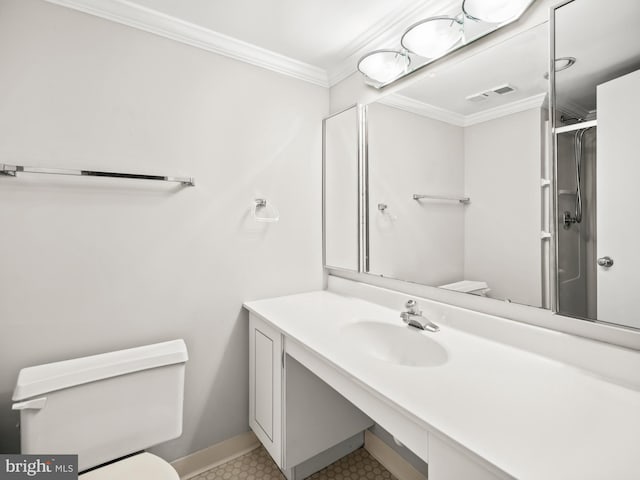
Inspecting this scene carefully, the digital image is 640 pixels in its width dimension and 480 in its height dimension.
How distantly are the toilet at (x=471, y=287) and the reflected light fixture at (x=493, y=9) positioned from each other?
1.01 meters

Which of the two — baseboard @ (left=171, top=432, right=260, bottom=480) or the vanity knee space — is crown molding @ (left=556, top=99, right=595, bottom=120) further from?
baseboard @ (left=171, top=432, right=260, bottom=480)

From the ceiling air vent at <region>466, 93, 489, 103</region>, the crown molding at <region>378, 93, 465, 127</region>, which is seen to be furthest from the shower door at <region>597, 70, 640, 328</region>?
the crown molding at <region>378, 93, 465, 127</region>

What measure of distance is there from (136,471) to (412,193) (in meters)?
1.60

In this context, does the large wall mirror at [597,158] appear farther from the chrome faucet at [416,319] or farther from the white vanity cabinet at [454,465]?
the white vanity cabinet at [454,465]

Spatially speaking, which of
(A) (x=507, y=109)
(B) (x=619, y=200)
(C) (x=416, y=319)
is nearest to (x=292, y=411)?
(C) (x=416, y=319)

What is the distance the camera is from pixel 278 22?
60.9 inches

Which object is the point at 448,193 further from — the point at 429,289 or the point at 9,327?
the point at 9,327

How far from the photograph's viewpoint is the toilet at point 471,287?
1.29 meters

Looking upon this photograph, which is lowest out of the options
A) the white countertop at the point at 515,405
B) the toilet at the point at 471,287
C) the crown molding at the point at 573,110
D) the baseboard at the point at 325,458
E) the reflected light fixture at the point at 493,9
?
the baseboard at the point at 325,458

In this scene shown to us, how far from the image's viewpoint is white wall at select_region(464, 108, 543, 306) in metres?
1.13

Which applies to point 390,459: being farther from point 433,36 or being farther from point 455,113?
point 433,36

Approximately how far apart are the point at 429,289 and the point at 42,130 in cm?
181

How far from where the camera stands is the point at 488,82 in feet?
4.11

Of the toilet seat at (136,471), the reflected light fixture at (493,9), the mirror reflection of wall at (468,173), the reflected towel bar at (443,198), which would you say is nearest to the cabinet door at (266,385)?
the toilet seat at (136,471)
